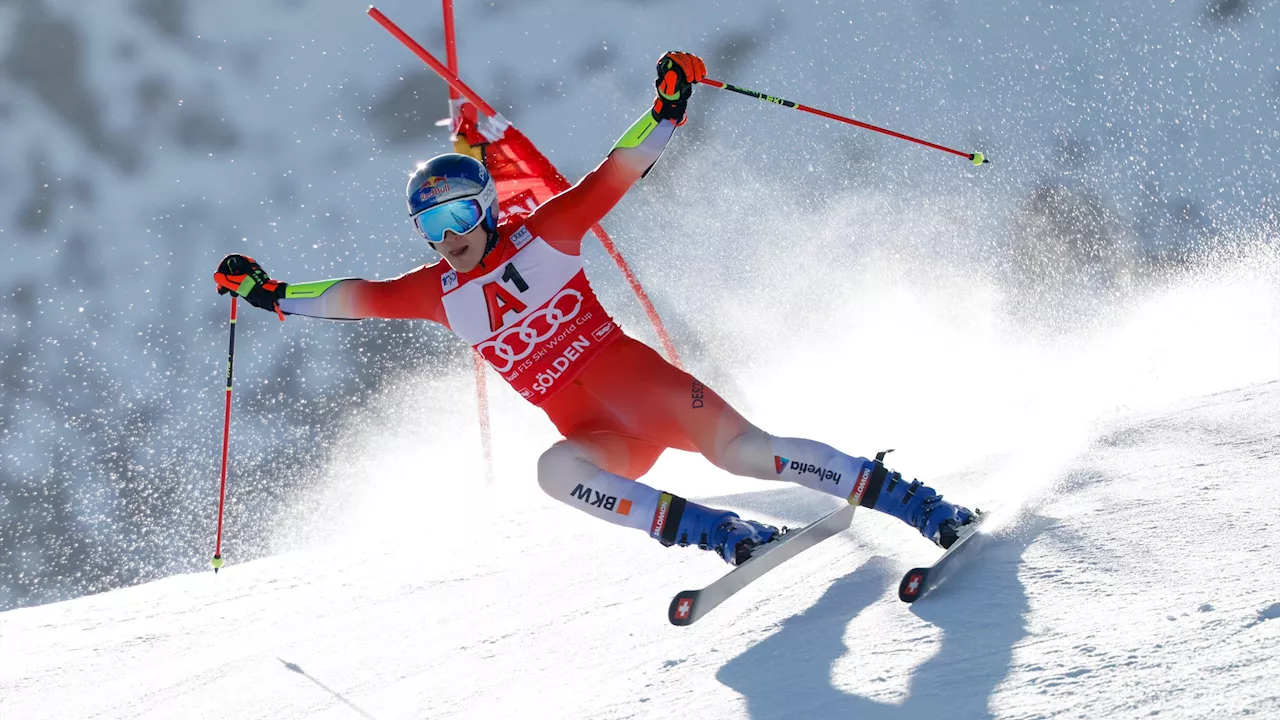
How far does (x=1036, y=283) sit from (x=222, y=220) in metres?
29.6

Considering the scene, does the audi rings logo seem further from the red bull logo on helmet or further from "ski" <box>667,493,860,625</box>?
"ski" <box>667,493,860,625</box>

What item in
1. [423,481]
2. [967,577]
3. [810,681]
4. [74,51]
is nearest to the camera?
[810,681]

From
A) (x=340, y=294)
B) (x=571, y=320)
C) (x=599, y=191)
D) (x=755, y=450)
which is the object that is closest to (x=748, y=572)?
(x=755, y=450)

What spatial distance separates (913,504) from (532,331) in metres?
1.28

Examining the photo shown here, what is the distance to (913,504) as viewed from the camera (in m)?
3.25

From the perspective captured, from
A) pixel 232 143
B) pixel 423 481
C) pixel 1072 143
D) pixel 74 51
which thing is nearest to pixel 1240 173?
pixel 1072 143

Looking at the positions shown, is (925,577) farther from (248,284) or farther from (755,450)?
(248,284)

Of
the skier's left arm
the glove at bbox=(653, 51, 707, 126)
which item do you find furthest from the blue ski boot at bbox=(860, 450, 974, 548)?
the glove at bbox=(653, 51, 707, 126)

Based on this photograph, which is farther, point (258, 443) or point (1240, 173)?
point (258, 443)

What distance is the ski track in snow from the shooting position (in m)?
2.20

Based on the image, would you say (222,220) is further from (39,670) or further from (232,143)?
(39,670)

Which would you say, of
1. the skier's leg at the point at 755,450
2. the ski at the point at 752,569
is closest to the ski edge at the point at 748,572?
the ski at the point at 752,569

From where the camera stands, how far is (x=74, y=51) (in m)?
46.1

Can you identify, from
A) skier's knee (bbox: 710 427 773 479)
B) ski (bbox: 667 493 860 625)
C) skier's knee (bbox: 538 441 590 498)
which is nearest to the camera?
ski (bbox: 667 493 860 625)
